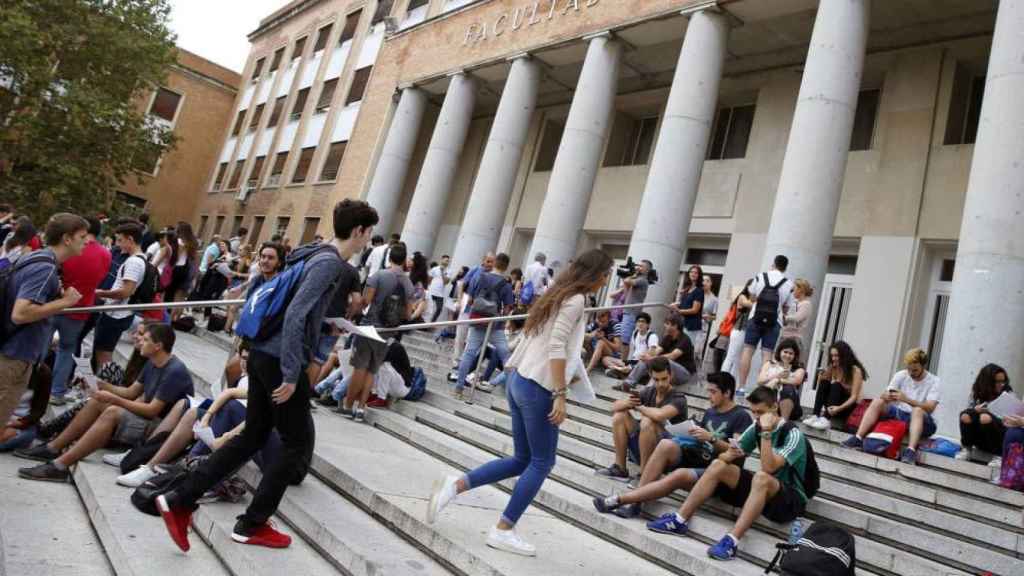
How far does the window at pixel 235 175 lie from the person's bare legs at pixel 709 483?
101ft

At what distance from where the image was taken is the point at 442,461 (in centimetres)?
657

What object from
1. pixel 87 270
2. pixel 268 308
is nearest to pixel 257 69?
pixel 87 270

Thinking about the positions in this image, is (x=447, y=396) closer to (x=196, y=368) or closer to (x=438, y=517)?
(x=196, y=368)

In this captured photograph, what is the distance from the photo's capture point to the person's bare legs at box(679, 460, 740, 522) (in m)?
5.02

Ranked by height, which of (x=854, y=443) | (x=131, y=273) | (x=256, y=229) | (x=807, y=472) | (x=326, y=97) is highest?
(x=326, y=97)

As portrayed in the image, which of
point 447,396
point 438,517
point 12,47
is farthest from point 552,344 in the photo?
point 12,47

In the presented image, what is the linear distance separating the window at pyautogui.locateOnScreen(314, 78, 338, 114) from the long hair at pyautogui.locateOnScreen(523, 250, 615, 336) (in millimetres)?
24744

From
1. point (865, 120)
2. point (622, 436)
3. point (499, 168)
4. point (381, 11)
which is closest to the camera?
point (622, 436)

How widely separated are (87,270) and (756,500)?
228 inches

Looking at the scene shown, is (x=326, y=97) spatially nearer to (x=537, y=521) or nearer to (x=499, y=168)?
(x=499, y=168)

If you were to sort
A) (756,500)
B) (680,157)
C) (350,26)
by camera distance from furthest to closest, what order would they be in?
(350,26) < (680,157) < (756,500)

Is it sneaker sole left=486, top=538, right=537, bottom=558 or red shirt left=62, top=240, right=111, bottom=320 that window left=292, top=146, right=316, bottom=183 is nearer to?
red shirt left=62, top=240, right=111, bottom=320

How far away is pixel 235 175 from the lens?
32.6 m

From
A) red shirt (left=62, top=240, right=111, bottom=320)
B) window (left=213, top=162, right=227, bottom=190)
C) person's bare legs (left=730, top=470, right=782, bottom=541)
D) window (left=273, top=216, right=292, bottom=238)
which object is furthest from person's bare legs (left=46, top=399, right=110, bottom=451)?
window (left=213, top=162, right=227, bottom=190)
